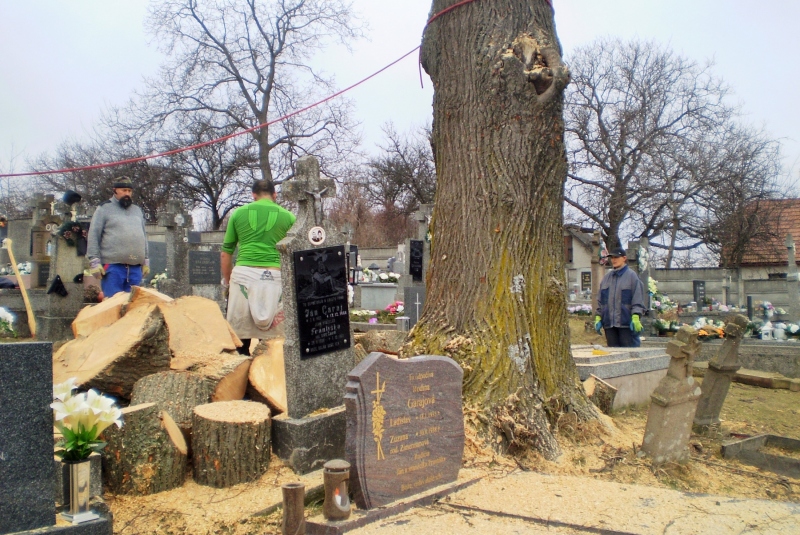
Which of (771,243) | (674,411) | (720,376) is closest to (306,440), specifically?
(674,411)

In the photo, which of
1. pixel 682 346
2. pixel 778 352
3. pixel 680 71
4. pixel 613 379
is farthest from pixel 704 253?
pixel 682 346

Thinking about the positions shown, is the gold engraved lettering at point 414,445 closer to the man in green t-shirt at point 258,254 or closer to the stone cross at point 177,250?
the man in green t-shirt at point 258,254

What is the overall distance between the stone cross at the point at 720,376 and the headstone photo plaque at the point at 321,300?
11.5 ft

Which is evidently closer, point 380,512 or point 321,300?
point 380,512

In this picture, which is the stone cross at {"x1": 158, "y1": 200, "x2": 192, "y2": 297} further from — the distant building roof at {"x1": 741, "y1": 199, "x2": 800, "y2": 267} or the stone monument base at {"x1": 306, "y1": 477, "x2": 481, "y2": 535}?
the distant building roof at {"x1": 741, "y1": 199, "x2": 800, "y2": 267}

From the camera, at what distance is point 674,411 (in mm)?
4945

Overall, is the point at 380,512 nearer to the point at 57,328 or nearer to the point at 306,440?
the point at 306,440

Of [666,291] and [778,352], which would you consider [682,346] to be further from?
[666,291]

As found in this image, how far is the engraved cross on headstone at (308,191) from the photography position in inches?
187

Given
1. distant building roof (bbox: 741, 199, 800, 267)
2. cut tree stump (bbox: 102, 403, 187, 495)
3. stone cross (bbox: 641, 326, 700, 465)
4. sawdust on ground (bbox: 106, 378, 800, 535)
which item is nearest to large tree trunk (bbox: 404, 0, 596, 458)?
sawdust on ground (bbox: 106, 378, 800, 535)

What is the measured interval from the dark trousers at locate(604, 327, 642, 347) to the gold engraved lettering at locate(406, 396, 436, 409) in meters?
5.36

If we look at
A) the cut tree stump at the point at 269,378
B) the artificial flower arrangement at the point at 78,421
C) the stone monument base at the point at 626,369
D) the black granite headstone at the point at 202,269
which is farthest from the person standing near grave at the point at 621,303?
the black granite headstone at the point at 202,269

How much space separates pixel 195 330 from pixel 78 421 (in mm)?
2920

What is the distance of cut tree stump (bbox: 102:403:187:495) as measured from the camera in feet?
12.3
